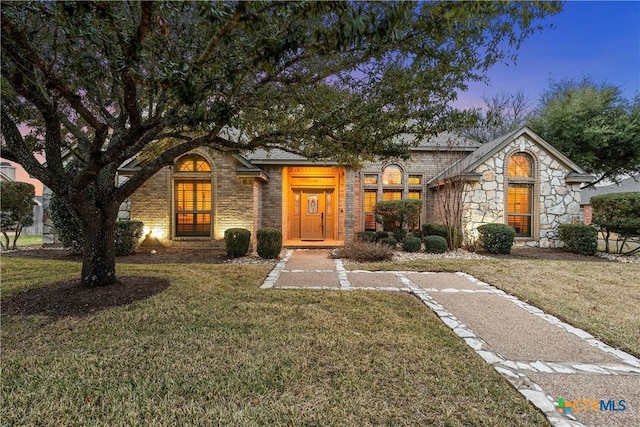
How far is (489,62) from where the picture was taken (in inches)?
165

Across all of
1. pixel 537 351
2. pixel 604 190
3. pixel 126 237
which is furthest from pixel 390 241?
pixel 604 190

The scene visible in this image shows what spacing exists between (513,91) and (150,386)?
2839 centimetres

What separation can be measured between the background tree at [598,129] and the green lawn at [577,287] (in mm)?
8076

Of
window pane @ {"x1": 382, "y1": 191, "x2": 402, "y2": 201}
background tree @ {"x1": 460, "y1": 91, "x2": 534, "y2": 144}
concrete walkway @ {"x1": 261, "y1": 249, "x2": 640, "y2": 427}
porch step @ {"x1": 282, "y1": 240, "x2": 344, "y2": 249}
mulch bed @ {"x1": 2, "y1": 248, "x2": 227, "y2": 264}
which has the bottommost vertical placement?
concrete walkway @ {"x1": 261, "y1": 249, "x2": 640, "y2": 427}

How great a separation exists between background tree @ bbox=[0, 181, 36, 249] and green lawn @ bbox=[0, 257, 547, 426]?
374 inches

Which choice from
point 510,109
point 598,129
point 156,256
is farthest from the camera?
point 510,109

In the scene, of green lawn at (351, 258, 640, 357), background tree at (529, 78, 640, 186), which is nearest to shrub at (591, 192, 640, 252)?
green lawn at (351, 258, 640, 357)

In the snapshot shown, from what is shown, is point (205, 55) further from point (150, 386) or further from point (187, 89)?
point (150, 386)

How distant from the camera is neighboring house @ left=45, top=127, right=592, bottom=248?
10156mm

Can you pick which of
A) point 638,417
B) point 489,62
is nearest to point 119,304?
point 638,417

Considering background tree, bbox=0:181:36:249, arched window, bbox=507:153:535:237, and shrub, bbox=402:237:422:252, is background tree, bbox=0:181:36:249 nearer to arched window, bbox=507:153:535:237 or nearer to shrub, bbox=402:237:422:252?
shrub, bbox=402:237:422:252

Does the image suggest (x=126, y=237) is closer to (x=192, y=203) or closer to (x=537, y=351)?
(x=192, y=203)

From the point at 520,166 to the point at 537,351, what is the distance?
34.0 ft

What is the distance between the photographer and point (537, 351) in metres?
3.20
